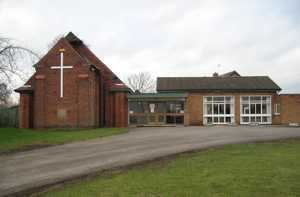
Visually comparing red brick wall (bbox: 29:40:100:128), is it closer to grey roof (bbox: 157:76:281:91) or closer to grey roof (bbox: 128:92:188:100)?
grey roof (bbox: 128:92:188:100)

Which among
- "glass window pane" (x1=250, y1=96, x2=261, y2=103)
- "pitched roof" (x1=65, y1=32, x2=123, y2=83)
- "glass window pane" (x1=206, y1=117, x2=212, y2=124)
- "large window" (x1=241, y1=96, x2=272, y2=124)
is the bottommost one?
"glass window pane" (x1=206, y1=117, x2=212, y2=124)

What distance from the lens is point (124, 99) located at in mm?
35469

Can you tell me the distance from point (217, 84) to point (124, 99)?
10038 millimetres

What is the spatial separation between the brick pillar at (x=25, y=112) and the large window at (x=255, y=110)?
19.9m

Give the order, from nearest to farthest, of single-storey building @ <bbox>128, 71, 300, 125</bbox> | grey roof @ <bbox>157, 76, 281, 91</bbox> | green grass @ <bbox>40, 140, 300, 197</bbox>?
green grass @ <bbox>40, 140, 300, 197</bbox> < single-storey building @ <bbox>128, 71, 300, 125</bbox> < grey roof @ <bbox>157, 76, 281, 91</bbox>

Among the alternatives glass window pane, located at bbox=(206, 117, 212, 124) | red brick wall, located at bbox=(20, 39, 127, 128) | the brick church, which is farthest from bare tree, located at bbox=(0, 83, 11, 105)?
glass window pane, located at bbox=(206, 117, 212, 124)

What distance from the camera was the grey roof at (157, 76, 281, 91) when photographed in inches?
1502

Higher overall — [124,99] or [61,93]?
[61,93]

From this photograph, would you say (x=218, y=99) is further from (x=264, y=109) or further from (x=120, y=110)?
(x=120, y=110)

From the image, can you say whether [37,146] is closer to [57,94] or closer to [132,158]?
[132,158]

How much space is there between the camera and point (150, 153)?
1446 cm

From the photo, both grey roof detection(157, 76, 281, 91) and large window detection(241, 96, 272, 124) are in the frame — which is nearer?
large window detection(241, 96, 272, 124)

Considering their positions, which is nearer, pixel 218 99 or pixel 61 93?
pixel 61 93

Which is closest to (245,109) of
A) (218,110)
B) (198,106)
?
(218,110)
